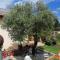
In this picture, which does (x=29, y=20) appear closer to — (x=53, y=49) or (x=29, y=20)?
(x=29, y=20)

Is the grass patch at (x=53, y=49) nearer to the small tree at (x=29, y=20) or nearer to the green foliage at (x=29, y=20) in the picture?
the small tree at (x=29, y=20)

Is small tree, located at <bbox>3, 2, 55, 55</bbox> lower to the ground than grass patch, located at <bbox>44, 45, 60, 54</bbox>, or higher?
higher

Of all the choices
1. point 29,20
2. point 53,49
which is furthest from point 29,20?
point 53,49

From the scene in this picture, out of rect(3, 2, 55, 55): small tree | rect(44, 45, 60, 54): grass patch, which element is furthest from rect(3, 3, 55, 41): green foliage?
rect(44, 45, 60, 54): grass patch

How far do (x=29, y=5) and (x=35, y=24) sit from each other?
5.77 feet

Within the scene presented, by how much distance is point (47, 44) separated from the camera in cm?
2462

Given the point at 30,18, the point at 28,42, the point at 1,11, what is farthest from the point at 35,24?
the point at 1,11

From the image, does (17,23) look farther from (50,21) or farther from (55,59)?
(55,59)

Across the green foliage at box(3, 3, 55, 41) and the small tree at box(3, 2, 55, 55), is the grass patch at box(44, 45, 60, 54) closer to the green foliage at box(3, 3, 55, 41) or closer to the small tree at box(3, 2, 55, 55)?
the small tree at box(3, 2, 55, 55)

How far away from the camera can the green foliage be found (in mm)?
19375

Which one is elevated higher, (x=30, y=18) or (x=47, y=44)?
(x=30, y=18)

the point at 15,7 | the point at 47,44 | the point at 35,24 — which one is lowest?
the point at 47,44

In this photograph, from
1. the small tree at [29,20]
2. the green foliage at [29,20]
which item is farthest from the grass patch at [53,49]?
the green foliage at [29,20]

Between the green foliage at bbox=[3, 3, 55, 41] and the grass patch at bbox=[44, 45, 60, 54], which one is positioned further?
the grass patch at bbox=[44, 45, 60, 54]
